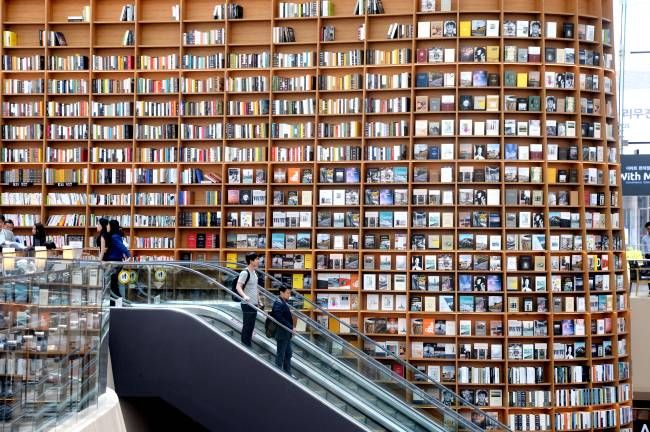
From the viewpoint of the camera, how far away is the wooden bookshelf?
41.3ft

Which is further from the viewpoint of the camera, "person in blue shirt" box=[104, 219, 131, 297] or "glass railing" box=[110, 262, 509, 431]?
"person in blue shirt" box=[104, 219, 131, 297]

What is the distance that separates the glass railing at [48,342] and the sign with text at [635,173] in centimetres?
939

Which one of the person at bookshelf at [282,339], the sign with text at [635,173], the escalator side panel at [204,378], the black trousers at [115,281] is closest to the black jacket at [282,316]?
the person at bookshelf at [282,339]

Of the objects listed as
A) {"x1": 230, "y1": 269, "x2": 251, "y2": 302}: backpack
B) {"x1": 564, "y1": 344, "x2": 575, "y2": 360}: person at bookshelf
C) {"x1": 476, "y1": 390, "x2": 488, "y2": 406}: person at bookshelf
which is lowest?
{"x1": 476, "y1": 390, "x2": 488, "y2": 406}: person at bookshelf

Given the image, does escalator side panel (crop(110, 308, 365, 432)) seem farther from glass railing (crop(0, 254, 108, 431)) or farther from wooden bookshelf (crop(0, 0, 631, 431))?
wooden bookshelf (crop(0, 0, 631, 431))

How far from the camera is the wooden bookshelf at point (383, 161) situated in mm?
12586

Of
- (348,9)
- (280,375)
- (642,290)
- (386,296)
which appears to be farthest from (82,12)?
(642,290)

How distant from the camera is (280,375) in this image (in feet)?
30.6

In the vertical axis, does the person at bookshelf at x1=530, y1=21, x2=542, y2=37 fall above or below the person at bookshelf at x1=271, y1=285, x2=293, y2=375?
above

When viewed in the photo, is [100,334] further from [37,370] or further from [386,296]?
[386,296]

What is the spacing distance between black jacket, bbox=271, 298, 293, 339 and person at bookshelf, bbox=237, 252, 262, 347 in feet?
0.61

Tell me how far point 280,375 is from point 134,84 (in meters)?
5.31

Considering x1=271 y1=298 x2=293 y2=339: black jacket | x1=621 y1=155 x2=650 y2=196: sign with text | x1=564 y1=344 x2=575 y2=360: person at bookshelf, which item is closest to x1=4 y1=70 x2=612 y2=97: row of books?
x1=621 y1=155 x2=650 y2=196: sign with text

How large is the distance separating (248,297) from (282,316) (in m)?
0.43
